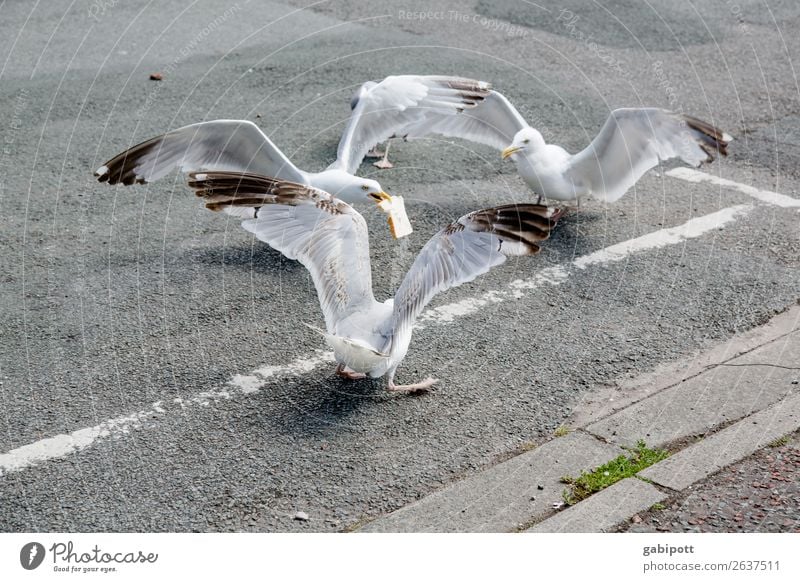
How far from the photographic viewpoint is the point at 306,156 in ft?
22.2

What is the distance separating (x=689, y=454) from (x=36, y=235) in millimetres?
3632

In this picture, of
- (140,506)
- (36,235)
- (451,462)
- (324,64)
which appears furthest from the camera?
(324,64)

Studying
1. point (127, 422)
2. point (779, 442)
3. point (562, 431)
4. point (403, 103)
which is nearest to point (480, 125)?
point (403, 103)

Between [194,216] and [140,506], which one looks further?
[194,216]

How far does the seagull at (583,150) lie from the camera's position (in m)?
5.63

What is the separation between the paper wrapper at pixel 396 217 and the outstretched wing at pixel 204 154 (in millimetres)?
603

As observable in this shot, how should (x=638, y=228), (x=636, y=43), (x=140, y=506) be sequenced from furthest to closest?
(x=636, y=43) < (x=638, y=228) < (x=140, y=506)

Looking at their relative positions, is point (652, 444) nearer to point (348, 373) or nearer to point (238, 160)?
point (348, 373)

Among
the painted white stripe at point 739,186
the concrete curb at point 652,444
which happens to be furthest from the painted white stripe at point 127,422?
the painted white stripe at point 739,186

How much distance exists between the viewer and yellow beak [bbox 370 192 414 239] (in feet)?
16.2

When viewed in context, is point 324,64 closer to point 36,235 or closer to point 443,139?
point 443,139

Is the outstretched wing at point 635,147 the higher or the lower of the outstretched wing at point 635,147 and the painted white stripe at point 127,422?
the higher

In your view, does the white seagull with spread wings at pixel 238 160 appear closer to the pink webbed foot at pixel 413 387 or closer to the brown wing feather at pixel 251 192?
the brown wing feather at pixel 251 192
